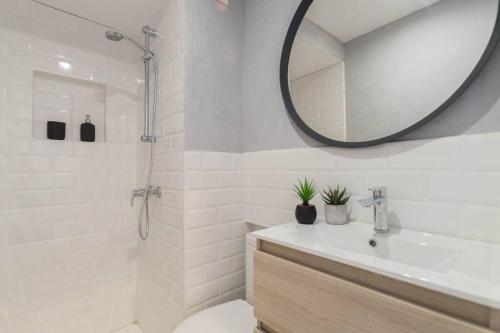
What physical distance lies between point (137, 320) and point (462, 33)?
2.26 metres

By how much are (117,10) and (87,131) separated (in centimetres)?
74

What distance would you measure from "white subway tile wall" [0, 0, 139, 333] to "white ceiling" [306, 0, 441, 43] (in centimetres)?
131

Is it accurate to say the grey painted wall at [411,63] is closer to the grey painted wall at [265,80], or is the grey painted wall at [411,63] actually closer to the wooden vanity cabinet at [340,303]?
the grey painted wall at [265,80]

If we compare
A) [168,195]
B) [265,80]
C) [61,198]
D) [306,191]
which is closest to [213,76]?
[265,80]

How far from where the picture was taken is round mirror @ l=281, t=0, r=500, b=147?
0.71 m

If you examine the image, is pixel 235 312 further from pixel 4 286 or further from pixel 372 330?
pixel 4 286

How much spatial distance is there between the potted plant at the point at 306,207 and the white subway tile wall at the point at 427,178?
0.13ft

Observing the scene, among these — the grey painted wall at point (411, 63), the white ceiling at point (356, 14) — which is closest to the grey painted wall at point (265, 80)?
the white ceiling at point (356, 14)

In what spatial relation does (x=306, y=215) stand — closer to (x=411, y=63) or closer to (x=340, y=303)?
(x=340, y=303)

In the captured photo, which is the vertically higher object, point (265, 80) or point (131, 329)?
point (265, 80)

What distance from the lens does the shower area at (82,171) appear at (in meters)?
1.28

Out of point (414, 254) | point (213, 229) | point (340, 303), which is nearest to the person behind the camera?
point (340, 303)

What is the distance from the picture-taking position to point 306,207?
37.7 inches

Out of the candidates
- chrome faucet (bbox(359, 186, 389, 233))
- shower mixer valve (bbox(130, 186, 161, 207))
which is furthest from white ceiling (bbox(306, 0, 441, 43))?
shower mixer valve (bbox(130, 186, 161, 207))
